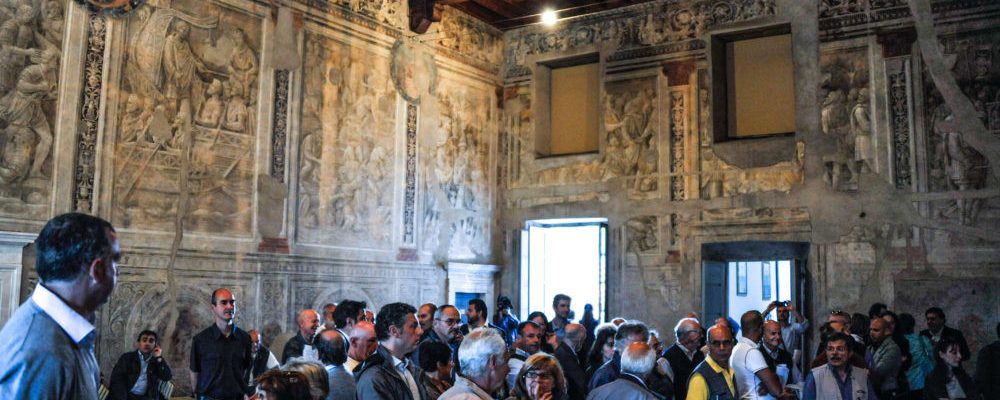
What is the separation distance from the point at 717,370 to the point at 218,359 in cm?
454

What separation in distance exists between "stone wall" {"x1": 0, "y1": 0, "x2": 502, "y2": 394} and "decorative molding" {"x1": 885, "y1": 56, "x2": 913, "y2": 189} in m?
7.52

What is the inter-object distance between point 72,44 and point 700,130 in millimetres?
10326

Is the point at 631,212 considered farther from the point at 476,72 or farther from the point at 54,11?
the point at 54,11

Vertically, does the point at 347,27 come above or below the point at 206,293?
above

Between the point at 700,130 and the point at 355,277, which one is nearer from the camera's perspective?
the point at 355,277

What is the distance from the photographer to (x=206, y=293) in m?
12.4

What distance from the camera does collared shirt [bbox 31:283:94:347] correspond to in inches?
93.5

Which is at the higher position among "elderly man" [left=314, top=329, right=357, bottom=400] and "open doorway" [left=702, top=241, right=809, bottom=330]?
"open doorway" [left=702, top=241, right=809, bottom=330]

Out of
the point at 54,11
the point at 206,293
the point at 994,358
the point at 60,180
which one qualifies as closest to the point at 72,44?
the point at 54,11

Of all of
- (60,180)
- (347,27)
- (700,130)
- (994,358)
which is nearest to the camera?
(994,358)

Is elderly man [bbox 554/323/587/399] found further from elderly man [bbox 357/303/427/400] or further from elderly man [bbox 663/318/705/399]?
elderly man [bbox 357/303/427/400]

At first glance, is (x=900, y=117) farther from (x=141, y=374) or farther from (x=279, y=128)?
(x=141, y=374)

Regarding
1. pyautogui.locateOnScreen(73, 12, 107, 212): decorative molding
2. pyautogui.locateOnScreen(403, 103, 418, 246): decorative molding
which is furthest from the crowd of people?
pyautogui.locateOnScreen(403, 103, 418, 246): decorative molding

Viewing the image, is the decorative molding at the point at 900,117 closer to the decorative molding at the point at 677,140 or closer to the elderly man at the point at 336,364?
the decorative molding at the point at 677,140
